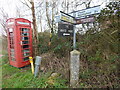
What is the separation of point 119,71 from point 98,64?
57 cm

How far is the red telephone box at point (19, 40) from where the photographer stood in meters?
3.44

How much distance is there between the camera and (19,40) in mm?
3514

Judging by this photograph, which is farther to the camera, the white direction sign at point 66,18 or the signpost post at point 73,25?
the signpost post at point 73,25

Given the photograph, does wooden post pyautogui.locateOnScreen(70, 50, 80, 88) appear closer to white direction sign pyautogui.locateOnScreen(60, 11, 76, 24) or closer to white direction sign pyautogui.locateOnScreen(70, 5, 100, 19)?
white direction sign pyautogui.locateOnScreen(60, 11, 76, 24)

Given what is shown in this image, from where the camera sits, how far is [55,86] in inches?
90.0

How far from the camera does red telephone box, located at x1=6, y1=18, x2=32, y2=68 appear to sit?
3.44 m

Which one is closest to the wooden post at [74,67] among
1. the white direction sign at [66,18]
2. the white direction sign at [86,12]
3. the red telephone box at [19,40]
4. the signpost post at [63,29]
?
the signpost post at [63,29]

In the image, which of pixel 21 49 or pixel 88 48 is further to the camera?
pixel 21 49

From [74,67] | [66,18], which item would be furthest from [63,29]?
[74,67]

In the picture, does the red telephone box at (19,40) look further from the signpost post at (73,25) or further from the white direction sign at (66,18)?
the white direction sign at (66,18)

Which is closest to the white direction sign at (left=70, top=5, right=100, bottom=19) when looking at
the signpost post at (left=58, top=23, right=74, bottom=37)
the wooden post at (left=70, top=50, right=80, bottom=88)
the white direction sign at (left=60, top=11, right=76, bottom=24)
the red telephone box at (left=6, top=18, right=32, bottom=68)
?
the white direction sign at (left=60, top=11, right=76, bottom=24)

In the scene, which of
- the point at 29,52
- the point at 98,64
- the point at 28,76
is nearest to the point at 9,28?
the point at 29,52

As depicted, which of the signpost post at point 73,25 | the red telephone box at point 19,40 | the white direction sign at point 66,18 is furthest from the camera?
the red telephone box at point 19,40

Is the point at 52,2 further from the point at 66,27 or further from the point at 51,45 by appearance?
the point at 66,27
